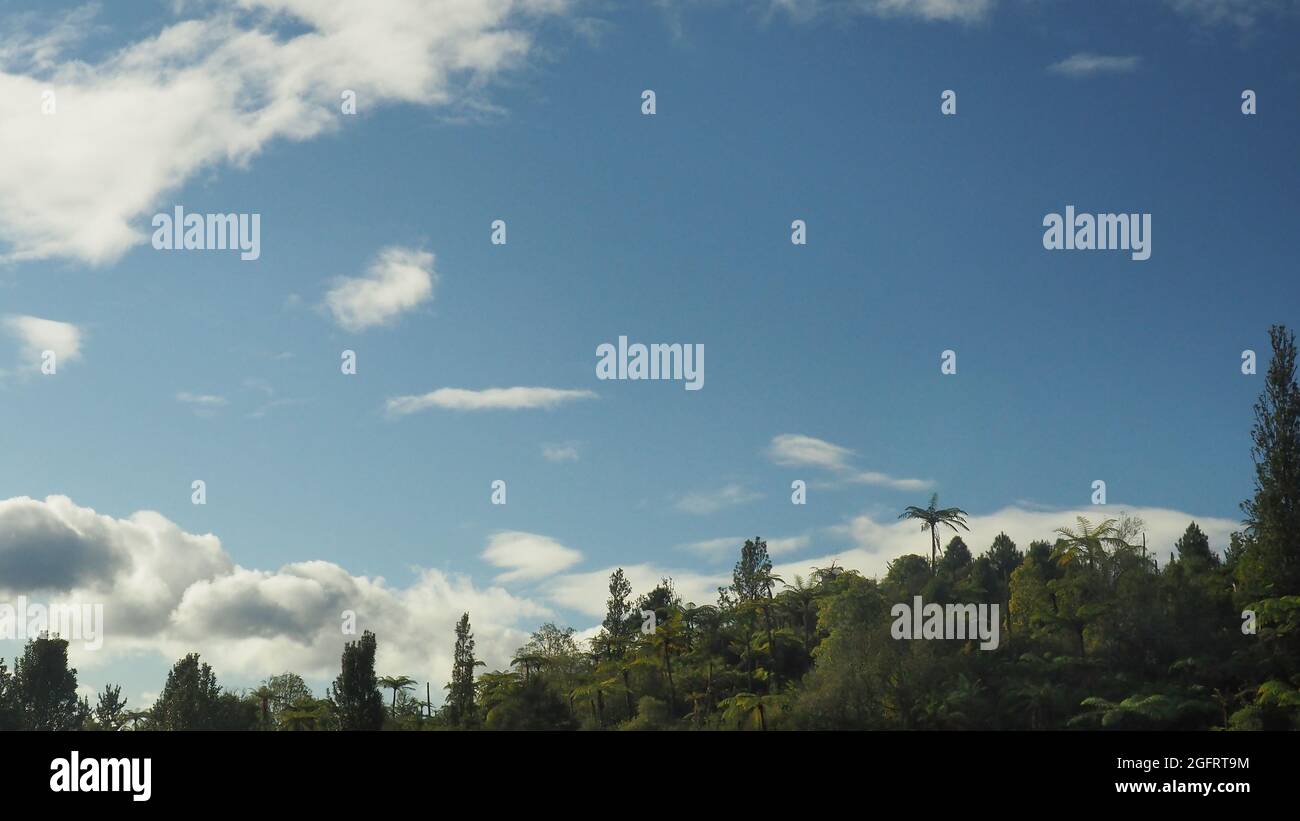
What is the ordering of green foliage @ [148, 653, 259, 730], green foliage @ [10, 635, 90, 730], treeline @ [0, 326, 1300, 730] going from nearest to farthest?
treeline @ [0, 326, 1300, 730], green foliage @ [148, 653, 259, 730], green foliage @ [10, 635, 90, 730]

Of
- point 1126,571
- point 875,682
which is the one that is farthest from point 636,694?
point 1126,571

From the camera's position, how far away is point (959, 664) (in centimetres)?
8525

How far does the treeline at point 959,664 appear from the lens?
8088 centimetres

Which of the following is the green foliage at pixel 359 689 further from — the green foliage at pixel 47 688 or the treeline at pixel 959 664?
the green foliage at pixel 47 688

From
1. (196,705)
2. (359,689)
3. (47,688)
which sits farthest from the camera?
(47,688)

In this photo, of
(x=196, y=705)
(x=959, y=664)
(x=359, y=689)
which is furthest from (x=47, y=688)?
(x=959, y=664)

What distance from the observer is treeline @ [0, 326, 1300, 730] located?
80875 millimetres

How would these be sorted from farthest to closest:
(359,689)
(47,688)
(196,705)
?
(47,688)
(196,705)
(359,689)

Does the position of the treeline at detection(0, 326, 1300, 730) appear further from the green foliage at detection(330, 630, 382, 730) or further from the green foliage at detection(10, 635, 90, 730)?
the green foliage at detection(10, 635, 90, 730)

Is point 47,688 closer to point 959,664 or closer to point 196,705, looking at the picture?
point 196,705

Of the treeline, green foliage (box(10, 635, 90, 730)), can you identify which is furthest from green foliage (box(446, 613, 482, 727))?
green foliage (box(10, 635, 90, 730))

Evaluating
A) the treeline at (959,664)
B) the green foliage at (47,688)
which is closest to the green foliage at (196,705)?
the treeline at (959,664)
